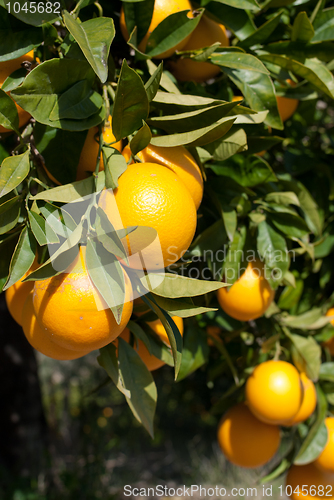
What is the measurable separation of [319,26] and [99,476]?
6.91 ft

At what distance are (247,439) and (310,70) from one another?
0.95m

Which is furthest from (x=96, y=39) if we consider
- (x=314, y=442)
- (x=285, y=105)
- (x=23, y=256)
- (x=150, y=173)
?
(x=314, y=442)

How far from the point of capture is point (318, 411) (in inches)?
41.6

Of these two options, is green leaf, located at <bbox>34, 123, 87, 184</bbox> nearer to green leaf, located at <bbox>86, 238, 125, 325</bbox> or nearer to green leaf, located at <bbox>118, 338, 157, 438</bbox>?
green leaf, located at <bbox>86, 238, 125, 325</bbox>

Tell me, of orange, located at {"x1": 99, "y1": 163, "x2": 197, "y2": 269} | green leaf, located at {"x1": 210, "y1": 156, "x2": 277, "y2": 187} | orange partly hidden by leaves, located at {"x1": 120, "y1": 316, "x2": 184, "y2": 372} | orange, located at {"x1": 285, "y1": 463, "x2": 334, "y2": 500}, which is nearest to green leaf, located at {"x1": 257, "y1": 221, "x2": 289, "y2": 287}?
green leaf, located at {"x1": 210, "y1": 156, "x2": 277, "y2": 187}

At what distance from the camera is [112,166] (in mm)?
514

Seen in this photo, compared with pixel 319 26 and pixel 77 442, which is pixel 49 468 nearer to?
pixel 77 442

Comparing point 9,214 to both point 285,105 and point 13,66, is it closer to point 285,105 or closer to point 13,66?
point 13,66

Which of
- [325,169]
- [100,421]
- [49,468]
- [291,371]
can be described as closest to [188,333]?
[291,371]

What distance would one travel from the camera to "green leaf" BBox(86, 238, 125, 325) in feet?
1.58

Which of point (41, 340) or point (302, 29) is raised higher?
point (302, 29)

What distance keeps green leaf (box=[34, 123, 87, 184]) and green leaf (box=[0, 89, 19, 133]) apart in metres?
0.04

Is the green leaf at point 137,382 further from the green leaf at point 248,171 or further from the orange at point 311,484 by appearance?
the orange at point 311,484
